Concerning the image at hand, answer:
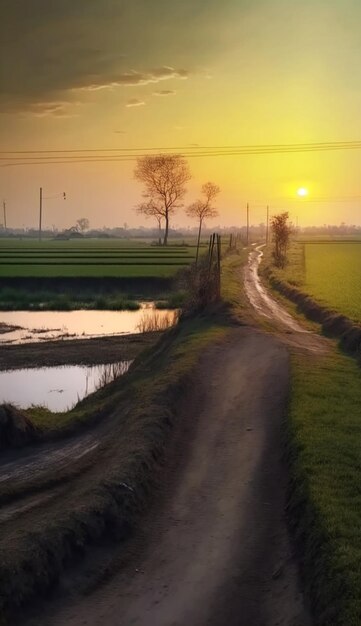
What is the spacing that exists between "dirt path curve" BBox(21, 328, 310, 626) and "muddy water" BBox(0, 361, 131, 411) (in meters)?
7.41

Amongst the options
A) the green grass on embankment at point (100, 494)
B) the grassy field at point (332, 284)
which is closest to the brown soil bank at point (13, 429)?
the green grass on embankment at point (100, 494)

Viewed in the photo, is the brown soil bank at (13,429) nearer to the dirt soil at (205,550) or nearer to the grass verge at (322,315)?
the dirt soil at (205,550)

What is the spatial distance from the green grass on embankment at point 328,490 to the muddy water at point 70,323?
1731 centimetres

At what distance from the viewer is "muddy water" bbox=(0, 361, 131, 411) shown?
64.7 ft

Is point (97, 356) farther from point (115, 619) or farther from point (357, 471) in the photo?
point (115, 619)

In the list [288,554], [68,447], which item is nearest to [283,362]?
[68,447]

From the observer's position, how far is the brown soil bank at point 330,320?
2050 centimetres

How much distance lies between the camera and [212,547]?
8.68 meters

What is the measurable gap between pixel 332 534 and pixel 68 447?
7.22 meters

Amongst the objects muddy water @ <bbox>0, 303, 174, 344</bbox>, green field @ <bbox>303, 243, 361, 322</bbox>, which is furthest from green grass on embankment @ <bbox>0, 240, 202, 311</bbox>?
green field @ <bbox>303, 243, 361, 322</bbox>

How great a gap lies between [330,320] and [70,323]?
14283 mm

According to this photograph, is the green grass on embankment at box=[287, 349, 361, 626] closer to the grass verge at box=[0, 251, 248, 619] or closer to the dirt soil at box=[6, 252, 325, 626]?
the dirt soil at box=[6, 252, 325, 626]

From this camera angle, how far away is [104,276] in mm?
46969

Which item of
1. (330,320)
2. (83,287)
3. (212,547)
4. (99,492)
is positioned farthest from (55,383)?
(83,287)
